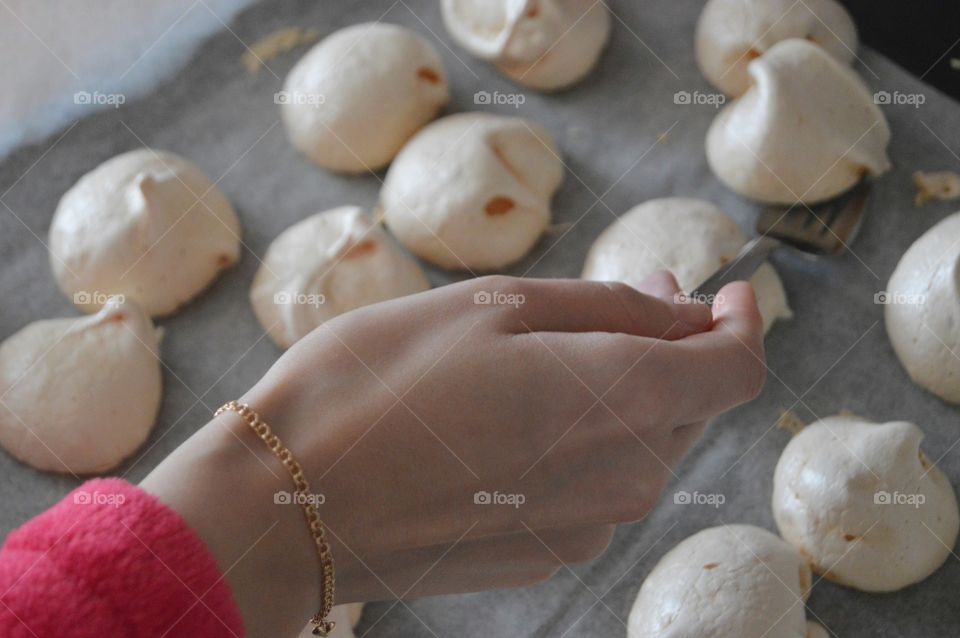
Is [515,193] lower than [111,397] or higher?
lower

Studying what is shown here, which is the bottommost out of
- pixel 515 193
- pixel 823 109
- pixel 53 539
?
pixel 823 109

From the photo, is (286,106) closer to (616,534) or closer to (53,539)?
(616,534)

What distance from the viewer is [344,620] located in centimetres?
124

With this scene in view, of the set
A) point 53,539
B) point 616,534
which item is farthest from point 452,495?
point 616,534

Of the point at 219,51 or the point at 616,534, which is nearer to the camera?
the point at 616,534

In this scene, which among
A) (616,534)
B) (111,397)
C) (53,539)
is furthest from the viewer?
(111,397)

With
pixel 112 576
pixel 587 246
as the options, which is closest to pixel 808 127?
pixel 587 246

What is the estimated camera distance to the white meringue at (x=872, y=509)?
1195mm

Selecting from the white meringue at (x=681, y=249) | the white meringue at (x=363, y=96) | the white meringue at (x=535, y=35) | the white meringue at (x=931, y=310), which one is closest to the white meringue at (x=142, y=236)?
the white meringue at (x=363, y=96)

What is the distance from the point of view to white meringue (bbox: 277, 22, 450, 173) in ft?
5.15

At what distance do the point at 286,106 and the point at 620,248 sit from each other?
0.63m

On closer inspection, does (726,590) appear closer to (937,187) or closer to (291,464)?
(291,464)

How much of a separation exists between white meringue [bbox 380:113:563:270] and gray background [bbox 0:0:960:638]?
55 mm

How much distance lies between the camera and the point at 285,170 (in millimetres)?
1638
